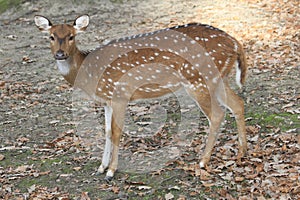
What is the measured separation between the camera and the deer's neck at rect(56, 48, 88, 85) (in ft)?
18.7

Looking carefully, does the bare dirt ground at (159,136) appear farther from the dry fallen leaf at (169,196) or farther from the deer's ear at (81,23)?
the deer's ear at (81,23)

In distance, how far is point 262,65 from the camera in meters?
8.29

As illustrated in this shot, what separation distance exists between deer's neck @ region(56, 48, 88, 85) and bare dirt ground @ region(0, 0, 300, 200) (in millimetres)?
1028

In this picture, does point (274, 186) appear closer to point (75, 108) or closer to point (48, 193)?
Result: point (48, 193)

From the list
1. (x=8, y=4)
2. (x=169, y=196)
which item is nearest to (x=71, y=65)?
(x=169, y=196)

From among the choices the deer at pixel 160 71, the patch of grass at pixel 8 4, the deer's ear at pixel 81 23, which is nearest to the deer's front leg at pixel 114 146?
the deer at pixel 160 71

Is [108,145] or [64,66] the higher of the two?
[64,66]

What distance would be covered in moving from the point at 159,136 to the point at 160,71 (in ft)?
4.04

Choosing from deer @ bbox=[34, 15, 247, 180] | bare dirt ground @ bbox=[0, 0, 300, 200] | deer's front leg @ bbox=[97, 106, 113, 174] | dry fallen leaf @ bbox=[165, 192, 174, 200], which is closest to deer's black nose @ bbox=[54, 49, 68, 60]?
deer @ bbox=[34, 15, 247, 180]

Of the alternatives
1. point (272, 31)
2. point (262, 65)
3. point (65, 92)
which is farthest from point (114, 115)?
point (272, 31)

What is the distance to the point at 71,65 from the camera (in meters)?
5.74

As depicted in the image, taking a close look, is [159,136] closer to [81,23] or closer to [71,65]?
[71,65]

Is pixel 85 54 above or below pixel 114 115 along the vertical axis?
above

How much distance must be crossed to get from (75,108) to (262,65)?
10.2 feet
